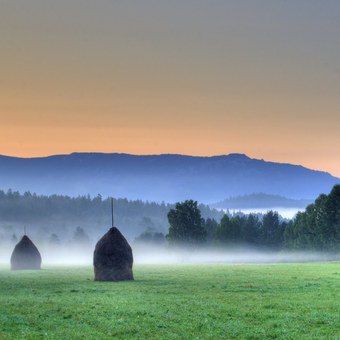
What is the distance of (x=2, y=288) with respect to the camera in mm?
42438

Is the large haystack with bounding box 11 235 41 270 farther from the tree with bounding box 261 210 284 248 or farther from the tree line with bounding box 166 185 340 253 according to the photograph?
the tree with bounding box 261 210 284 248

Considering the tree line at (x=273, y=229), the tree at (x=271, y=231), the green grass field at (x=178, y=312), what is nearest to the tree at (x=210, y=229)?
the tree line at (x=273, y=229)

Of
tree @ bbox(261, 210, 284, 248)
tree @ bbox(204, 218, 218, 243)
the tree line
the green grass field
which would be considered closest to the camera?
the green grass field

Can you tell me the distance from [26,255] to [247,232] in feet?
313

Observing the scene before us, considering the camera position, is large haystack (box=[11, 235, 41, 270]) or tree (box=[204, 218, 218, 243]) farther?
tree (box=[204, 218, 218, 243])

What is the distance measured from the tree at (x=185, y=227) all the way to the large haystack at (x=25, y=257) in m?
46.7

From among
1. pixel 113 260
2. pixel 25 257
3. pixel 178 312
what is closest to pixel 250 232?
pixel 25 257

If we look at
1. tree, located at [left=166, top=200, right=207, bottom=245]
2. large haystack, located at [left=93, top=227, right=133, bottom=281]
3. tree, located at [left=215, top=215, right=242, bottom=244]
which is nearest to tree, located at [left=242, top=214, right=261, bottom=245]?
tree, located at [left=215, top=215, right=242, bottom=244]

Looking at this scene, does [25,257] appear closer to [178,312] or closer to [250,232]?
[178,312]

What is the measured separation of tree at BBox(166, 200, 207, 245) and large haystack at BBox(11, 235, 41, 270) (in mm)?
46709

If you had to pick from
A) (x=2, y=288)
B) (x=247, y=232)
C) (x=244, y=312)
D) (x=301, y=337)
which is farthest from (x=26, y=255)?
(x=247, y=232)

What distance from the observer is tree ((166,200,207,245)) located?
4806 inches

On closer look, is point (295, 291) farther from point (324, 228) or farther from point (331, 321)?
point (324, 228)

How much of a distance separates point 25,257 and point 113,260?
38003 millimetres
